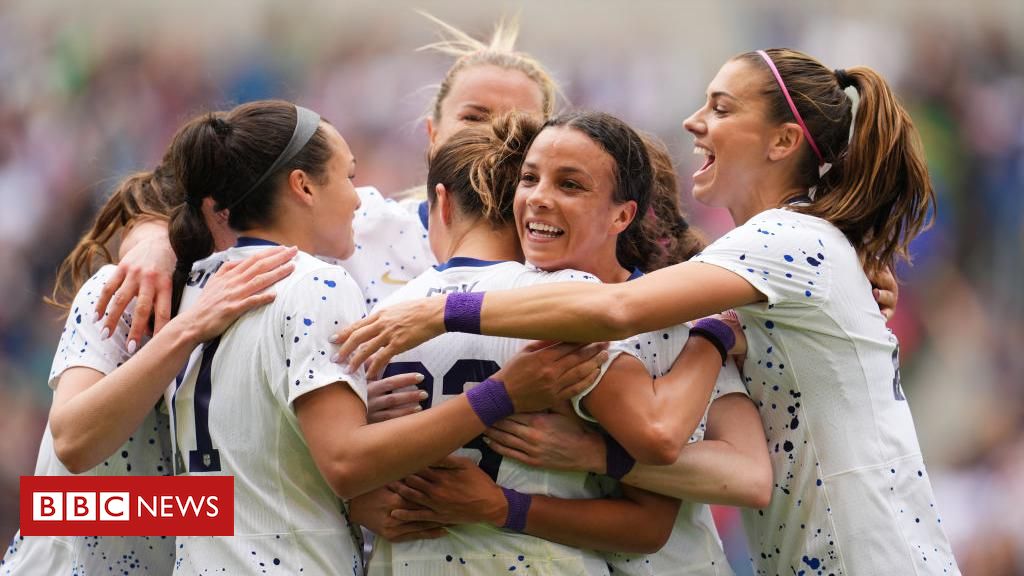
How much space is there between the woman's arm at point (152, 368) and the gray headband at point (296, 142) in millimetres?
191

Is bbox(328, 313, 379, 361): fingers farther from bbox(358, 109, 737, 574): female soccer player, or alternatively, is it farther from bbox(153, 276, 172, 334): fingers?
bbox(153, 276, 172, 334): fingers

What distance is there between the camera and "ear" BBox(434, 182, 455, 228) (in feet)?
9.86

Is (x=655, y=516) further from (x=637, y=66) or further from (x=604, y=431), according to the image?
(x=637, y=66)

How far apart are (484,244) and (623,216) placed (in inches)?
14.9

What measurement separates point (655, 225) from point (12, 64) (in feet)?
21.1

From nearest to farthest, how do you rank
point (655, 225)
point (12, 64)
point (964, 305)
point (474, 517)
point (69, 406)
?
1. point (474, 517)
2. point (69, 406)
3. point (655, 225)
4. point (964, 305)
5. point (12, 64)

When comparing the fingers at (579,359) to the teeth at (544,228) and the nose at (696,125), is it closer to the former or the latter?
the teeth at (544,228)

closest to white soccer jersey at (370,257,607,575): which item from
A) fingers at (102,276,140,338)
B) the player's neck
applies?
the player's neck

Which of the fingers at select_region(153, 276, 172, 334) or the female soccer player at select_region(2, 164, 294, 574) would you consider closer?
the female soccer player at select_region(2, 164, 294, 574)

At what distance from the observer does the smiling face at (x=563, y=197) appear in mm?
2875

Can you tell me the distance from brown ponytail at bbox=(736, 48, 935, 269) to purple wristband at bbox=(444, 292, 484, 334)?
39.1 inches

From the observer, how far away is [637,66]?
8289 mm

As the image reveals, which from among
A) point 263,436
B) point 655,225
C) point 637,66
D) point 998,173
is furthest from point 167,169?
point 998,173

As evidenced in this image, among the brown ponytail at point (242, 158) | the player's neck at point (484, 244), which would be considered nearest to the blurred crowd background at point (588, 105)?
the brown ponytail at point (242, 158)
